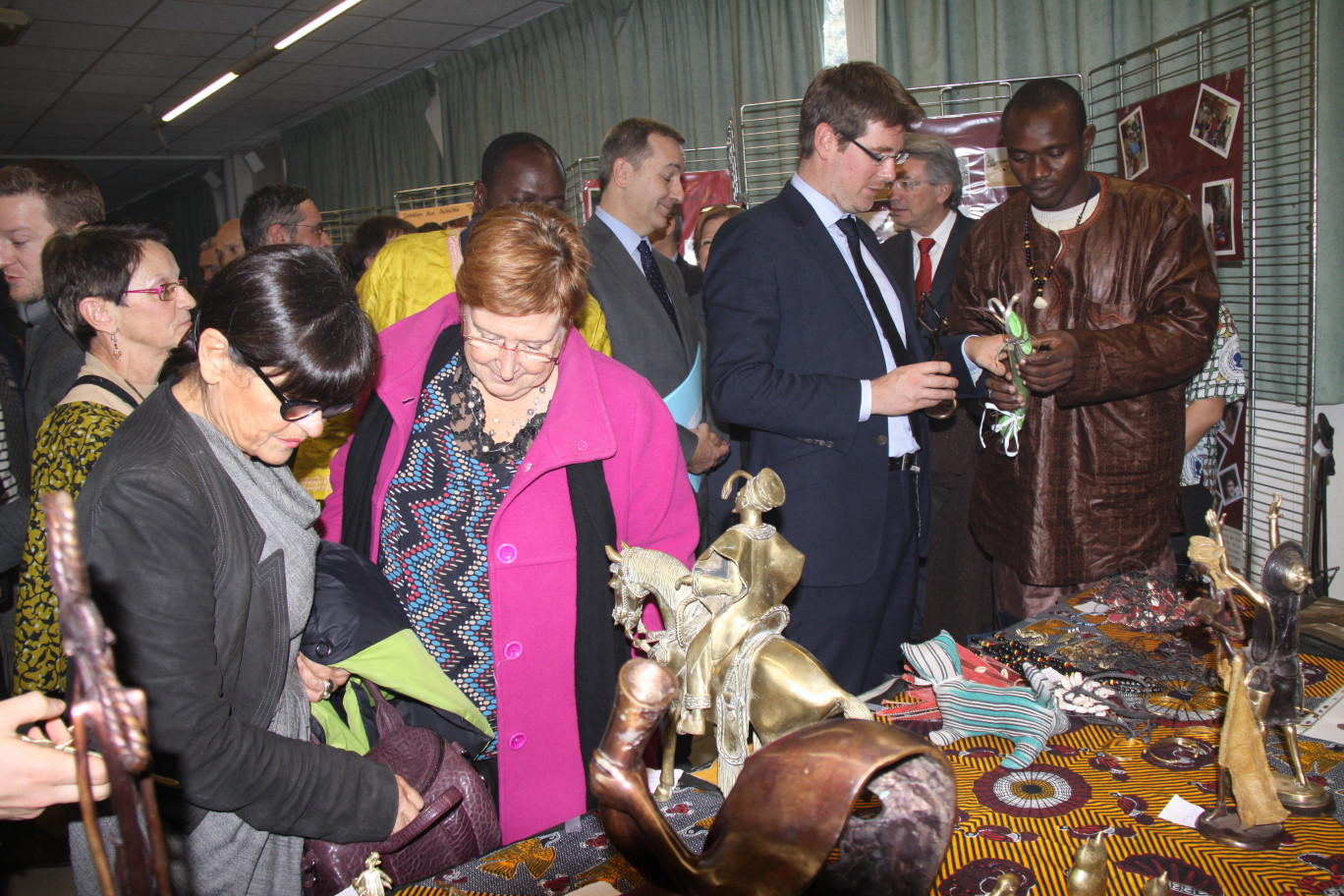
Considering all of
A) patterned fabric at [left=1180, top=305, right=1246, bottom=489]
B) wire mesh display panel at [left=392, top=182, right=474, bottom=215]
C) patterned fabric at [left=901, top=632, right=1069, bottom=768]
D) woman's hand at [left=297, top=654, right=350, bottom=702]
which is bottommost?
patterned fabric at [left=901, top=632, right=1069, bottom=768]

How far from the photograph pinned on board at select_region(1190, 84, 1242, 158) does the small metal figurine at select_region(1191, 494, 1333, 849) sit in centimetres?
214

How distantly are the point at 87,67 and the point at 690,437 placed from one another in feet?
26.9

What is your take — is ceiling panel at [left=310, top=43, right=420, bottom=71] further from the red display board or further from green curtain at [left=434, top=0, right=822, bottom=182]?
the red display board

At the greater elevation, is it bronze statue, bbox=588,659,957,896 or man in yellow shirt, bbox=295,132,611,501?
man in yellow shirt, bbox=295,132,611,501

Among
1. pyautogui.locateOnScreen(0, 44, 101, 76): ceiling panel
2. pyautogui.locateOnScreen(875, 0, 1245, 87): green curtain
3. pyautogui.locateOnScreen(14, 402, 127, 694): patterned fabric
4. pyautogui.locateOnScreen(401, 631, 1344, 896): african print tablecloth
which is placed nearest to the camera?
pyautogui.locateOnScreen(401, 631, 1344, 896): african print tablecloth

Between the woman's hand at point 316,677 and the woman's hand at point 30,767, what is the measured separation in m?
0.64

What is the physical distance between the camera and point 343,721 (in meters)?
1.61

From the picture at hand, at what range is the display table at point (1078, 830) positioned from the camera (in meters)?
1.09

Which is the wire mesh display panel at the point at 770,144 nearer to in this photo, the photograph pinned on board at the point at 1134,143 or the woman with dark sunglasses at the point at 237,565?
the photograph pinned on board at the point at 1134,143

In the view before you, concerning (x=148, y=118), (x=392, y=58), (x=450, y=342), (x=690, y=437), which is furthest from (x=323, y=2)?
(x=450, y=342)

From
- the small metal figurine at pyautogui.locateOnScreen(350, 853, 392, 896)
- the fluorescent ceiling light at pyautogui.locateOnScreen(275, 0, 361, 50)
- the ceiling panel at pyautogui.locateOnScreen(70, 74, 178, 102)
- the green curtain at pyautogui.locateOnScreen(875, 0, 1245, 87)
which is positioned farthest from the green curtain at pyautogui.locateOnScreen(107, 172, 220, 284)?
the small metal figurine at pyautogui.locateOnScreen(350, 853, 392, 896)

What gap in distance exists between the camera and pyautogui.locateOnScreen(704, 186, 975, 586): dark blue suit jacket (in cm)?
229

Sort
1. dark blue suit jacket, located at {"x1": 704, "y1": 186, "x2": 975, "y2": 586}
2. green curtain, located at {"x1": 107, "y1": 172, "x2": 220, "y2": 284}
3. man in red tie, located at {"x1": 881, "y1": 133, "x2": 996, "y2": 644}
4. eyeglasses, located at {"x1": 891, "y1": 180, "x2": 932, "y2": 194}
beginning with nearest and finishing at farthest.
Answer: dark blue suit jacket, located at {"x1": 704, "y1": 186, "x2": 975, "y2": 586}, man in red tie, located at {"x1": 881, "y1": 133, "x2": 996, "y2": 644}, eyeglasses, located at {"x1": 891, "y1": 180, "x2": 932, "y2": 194}, green curtain, located at {"x1": 107, "y1": 172, "x2": 220, "y2": 284}

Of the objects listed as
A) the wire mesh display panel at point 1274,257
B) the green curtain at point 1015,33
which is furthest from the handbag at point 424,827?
the green curtain at point 1015,33
